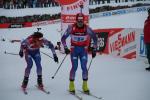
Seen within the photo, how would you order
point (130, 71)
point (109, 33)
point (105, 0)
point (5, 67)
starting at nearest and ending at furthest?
point (130, 71) < point (5, 67) < point (109, 33) < point (105, 0)

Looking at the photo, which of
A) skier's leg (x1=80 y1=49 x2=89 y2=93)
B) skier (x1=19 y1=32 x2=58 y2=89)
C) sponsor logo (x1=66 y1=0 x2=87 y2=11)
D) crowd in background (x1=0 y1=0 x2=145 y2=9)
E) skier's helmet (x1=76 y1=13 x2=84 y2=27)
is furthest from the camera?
crowd in background (x1=0 y1=0 x2=145 y2=9)

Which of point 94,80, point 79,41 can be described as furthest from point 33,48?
point 94,80

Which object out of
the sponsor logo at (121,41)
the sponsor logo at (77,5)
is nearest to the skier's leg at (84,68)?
Result: the sponsor logo at (121,41)

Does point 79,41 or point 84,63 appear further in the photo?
point 79,41

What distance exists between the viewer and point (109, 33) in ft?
59.9

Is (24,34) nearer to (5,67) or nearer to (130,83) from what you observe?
(5,67)

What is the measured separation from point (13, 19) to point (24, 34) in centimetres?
303

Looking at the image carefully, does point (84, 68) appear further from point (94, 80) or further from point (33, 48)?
point (94, 80)

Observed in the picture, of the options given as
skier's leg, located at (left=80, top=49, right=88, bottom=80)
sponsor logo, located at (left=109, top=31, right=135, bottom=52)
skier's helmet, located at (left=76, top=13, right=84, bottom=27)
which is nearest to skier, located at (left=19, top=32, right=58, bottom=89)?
skier's leg, located at (left=80, top=49, right=88, bottom=80)

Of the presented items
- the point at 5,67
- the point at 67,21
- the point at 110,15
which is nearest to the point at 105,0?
the point at 110,15

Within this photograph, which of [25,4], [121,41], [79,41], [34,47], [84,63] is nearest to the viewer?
[84,63]

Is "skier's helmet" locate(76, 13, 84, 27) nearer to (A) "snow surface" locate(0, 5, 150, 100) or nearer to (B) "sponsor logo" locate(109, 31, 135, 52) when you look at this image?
(A) "snow surface" locate(0, 5, 150, 100)

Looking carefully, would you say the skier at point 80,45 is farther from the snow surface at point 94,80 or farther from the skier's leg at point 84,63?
the snow surface at point 94,80

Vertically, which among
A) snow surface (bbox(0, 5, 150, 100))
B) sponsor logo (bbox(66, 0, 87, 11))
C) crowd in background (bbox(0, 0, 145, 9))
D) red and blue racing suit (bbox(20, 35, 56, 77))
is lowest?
snow surface (bbox(0, 5, 150, 100))
